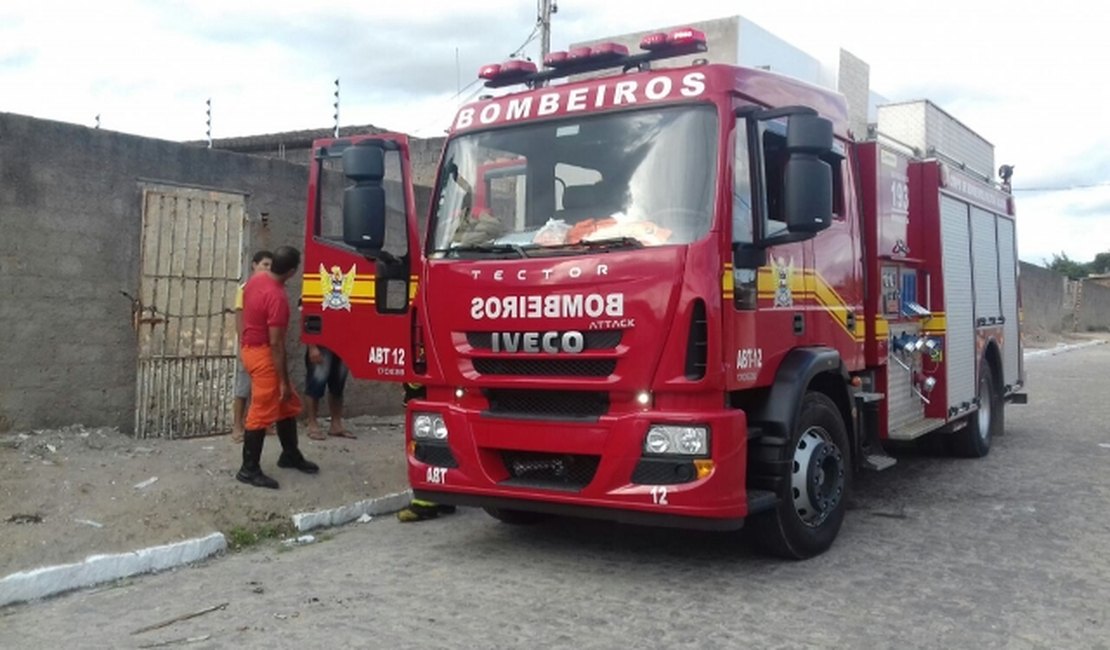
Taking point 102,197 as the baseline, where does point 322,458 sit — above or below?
below

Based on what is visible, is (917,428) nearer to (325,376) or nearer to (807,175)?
→ (807,175)

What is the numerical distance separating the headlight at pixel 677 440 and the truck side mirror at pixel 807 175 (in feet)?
3.95

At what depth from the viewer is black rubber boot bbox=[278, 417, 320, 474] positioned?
721cm

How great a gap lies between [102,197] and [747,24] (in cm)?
520

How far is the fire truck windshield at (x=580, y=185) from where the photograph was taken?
5.20 metres

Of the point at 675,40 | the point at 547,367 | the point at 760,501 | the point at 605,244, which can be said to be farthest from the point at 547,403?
the point at 675,40

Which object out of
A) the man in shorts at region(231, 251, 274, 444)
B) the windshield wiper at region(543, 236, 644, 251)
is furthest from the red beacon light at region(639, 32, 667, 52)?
the man in shorts at region(231, 251, 274, 444)

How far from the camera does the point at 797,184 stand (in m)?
5.11

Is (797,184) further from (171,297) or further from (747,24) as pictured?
(171,297)

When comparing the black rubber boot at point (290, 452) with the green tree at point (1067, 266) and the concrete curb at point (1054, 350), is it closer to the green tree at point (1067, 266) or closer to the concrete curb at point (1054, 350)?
the concrete curb at point (1054, 350)

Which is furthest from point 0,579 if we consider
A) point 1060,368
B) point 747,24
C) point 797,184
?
point 1060,368

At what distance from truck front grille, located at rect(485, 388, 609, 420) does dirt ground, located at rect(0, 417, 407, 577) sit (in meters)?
2.05

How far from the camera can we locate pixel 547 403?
5.36 m

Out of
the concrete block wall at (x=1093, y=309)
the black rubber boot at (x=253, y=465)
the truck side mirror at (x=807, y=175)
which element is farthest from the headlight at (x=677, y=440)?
the concrete block wall at (x=1093, y=309)
